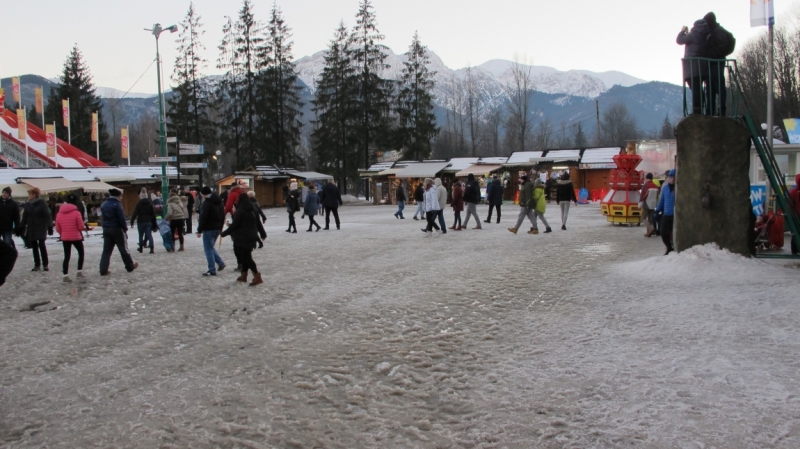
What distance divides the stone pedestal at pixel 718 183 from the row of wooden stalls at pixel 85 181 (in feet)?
83.2

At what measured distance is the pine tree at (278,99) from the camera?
55625mm

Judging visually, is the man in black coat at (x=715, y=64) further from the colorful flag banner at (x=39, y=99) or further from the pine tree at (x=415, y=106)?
the pine tree at (x=415, y=106)

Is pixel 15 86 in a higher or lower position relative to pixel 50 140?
higher

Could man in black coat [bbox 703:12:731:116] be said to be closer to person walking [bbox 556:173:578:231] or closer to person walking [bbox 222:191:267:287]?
person walking [bbox 222:191:267:287]

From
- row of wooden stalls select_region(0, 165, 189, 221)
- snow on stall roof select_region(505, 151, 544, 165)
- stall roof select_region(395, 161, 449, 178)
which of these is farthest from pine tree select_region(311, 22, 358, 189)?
row of wooden stalls select_region(0, 165, 189, 221)

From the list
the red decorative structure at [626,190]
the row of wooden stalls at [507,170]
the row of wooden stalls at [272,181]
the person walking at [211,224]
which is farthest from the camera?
the row of wooden stalls at [272,181]

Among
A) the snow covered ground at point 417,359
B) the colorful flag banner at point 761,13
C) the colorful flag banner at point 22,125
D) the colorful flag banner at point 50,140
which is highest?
the colorful flag banner at point 22,125

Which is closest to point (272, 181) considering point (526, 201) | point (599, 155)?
point (599, 155)

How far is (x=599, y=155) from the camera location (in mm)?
42594

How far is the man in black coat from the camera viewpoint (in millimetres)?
9484

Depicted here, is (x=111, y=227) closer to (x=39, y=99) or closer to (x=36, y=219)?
(x=36, y=219)

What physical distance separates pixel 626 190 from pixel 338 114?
3958cm

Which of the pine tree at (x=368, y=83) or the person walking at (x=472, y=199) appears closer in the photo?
the person walking at (x=472, y=199)

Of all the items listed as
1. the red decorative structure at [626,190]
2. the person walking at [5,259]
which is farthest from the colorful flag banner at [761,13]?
the person walking at [5,259]
